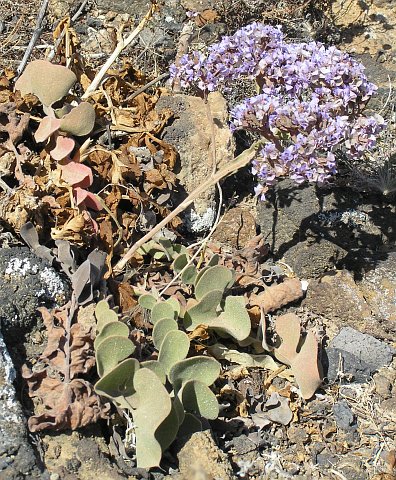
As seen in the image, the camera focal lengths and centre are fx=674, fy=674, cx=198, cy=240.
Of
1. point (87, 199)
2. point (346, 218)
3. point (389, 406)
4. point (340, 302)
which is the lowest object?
point (389, 406)

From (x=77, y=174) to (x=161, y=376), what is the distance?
3.07 ft

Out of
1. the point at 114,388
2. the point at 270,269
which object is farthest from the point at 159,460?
the point at 270,269

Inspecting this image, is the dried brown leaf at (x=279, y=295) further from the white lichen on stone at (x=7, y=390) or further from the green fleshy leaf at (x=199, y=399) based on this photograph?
the white lichen on stone at (x=7, y=390)

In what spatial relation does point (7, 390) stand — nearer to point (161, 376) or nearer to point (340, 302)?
point (161, 376)

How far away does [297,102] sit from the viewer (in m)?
2.58

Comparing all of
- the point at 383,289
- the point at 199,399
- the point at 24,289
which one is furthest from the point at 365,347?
the point at 24,289

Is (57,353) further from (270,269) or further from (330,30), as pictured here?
(330,30)

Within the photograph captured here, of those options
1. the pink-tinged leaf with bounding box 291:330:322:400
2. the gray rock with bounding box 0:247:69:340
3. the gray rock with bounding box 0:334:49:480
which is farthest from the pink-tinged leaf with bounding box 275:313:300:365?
the gray rock with bounding box 0:334:49:480

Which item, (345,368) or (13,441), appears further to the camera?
(345,368)

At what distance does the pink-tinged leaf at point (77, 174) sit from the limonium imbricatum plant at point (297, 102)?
0.60m

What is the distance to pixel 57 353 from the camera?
2316 mm

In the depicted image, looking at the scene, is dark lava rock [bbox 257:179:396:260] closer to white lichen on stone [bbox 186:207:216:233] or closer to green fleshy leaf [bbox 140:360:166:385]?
white lichen on stone [bbox 186:207:216:233]

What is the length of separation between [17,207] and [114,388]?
84cm

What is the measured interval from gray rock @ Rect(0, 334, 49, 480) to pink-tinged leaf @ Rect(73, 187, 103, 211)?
2.67ft
